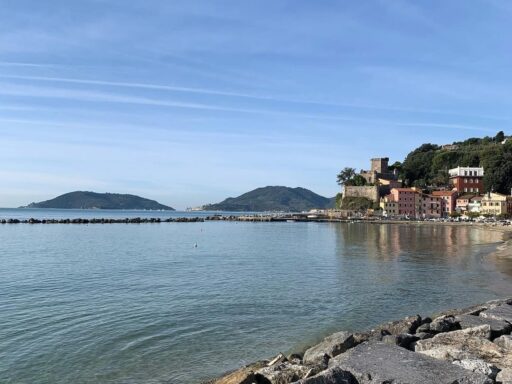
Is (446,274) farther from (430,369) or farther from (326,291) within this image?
(430,369)

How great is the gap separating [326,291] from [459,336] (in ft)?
35.7

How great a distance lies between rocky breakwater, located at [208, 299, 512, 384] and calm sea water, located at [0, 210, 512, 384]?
2.58 metres

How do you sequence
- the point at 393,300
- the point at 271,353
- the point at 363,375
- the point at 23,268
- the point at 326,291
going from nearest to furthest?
the point at 363,375, the point at 271,353, the point at 393,300, the point at 326,291, the point at 23,268

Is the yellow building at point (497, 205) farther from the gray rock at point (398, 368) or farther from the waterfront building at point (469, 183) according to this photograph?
the gray rock at point (398, 368)

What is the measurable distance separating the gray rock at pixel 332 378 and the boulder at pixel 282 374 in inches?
37.0

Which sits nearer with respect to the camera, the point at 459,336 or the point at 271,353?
the point at 459,336

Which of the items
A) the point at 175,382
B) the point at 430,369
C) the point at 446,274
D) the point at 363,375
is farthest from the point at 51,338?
the point at 446,274

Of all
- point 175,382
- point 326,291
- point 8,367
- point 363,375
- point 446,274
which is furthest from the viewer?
point 446,274

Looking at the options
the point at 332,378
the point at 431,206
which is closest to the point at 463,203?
the point at 431,206

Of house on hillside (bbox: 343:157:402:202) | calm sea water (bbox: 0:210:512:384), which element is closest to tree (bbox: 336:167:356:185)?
house on hillside (bbox: 343:157:402:202)

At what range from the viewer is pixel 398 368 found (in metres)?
7.72

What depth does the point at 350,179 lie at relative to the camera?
452 ft

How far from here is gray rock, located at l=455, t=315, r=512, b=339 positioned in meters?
A: 11.3

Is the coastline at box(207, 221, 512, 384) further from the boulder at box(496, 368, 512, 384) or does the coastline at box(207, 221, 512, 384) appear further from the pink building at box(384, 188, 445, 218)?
the pink building at box(384, 188, 445, 218)
